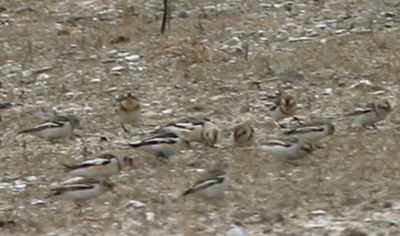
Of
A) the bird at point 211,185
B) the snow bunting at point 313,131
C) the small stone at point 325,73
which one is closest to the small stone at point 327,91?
the small stone at point 325,73

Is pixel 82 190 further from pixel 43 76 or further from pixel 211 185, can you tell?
pixel 43 76

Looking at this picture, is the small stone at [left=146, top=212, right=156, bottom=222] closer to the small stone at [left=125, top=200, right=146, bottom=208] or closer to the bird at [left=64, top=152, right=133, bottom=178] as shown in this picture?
the small stone at [left=125, top=200, right=146, bottom=208]

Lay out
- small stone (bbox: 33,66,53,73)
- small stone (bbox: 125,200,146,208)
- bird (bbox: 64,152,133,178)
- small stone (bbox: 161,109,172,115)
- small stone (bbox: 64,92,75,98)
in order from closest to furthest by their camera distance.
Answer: small stone (bbox: 125,200,146,208) → bird (bbox: 64,152,133,178) → small stone (bbox: 161,109,172,115) → small stone (bbox: 64,92,75,98) → small stone (bbox: 33,66,53,73)

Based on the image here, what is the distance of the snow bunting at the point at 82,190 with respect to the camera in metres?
8.17

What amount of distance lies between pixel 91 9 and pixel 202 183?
7.70 metres

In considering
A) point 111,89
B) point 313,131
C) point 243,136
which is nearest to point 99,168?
point 243,136

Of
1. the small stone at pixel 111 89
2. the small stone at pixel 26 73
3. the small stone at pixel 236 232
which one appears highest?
the small stone at pixel 236 232

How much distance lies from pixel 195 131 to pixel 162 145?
27.7 inches

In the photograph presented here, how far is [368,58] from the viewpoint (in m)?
12.6

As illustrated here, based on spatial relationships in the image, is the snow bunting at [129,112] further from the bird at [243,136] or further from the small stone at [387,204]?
the small stone at [387,204]

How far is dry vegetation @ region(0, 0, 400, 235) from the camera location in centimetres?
804

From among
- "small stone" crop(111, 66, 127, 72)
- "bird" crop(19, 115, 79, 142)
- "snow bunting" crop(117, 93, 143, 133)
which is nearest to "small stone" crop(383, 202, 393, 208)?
"snow bunting" crop(117, 93, 143, 133)

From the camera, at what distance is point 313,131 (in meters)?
9.59

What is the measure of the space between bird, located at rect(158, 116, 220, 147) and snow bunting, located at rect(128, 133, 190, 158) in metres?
0.39
